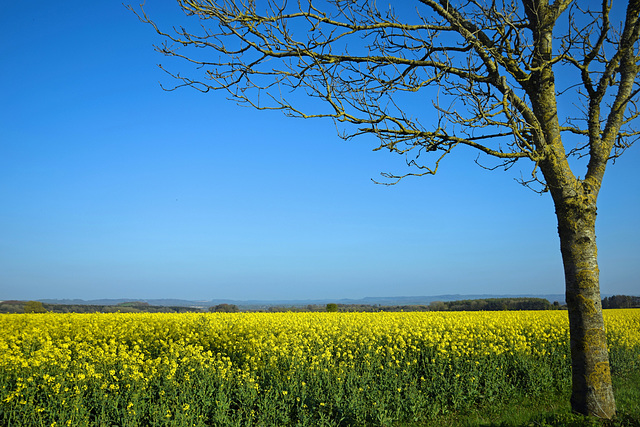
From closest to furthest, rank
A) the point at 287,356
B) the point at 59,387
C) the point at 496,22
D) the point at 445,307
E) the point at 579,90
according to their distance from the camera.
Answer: the point at 496,22 < the point at 59,387 < the point at 579,90 < the point at 287,356 < the point at 445,307

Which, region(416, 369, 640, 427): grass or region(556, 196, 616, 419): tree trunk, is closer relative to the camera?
region(416, 369, 640, 427): grass

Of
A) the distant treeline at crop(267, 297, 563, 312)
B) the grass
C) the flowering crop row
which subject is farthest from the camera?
the distant treeline at crop(267, 297, 563, 312)

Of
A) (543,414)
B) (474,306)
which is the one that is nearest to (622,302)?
(474,306)

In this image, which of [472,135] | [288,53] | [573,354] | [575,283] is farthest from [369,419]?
[288,53]

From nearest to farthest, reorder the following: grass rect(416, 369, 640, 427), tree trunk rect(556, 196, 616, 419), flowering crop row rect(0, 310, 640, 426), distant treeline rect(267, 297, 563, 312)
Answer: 1. grass rect(416, 369, 640, 427)
2. tree trunk rect(556, 196, 616, 419)
3. flowering crop row rect(0, 310, 640, 426)
4. distant treeline rect(267, 297, 563, 312)

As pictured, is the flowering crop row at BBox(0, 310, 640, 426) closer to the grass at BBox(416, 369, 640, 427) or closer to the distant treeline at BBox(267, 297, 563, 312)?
the grass at BBox(416, 369, 640, 427)

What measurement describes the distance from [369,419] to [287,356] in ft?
8.20

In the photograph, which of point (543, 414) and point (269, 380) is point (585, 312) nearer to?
point (543, 414)

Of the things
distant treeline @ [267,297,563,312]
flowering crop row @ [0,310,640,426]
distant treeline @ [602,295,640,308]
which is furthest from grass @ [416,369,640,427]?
distant treeline @ [602,295,640,308]

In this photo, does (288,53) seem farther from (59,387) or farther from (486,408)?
(486,408)

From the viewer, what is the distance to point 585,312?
5.74 metres

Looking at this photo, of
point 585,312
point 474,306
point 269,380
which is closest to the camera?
point 585,312

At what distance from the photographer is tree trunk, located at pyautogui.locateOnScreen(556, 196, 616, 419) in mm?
5684

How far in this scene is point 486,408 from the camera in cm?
779
